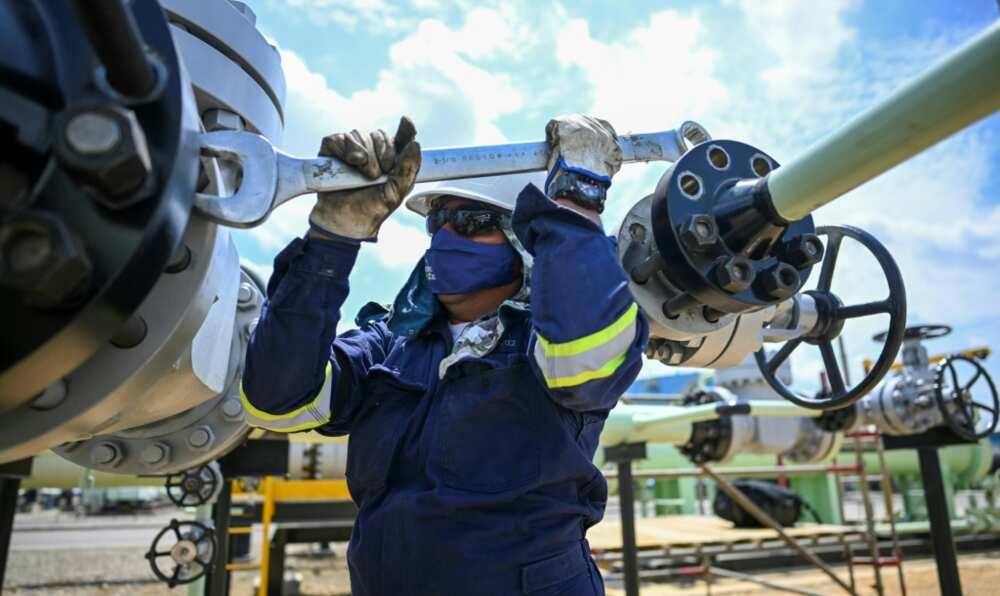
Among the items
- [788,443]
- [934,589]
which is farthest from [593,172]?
[934,589]

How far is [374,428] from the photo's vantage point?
4.66ft

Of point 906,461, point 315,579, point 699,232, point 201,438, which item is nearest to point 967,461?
point 906,461

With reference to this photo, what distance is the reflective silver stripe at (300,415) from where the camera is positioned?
1.38 m

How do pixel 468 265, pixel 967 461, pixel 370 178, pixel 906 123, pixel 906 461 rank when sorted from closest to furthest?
pixel 906 123 < pixel 370 178 < pixel 468 265 < pixel 967 461 < pixel 906 461

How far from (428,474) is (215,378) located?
46cm

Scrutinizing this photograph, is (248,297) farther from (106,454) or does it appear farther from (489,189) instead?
(489,189)

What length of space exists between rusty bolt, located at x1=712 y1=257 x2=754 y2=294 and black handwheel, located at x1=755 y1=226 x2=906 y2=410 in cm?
61

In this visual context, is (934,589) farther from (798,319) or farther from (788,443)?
(798,319)

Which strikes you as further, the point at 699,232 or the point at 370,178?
the point at 699,232

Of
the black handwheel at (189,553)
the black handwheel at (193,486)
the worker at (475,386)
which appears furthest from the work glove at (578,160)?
the black handwheel at (189,553)

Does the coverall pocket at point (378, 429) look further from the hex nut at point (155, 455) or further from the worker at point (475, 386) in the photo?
the hex nut at point (155, 455)

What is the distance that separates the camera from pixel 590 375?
3.81 feet

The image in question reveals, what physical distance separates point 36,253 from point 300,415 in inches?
33.2

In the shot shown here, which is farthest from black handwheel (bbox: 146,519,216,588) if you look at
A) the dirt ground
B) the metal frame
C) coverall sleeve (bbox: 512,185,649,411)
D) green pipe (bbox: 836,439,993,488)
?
green pipe (bbox: 836,439,993,488)
